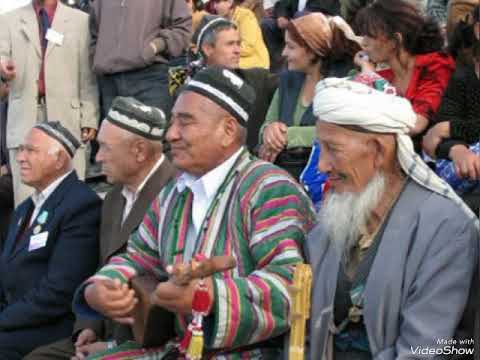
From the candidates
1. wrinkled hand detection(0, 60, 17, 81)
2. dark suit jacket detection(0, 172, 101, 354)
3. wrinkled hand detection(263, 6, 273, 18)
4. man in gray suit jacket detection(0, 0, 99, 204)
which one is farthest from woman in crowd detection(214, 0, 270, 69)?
dark suit jacket detection(0, 172, 101, 354)

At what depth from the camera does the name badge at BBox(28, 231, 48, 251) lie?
5598 millimetres

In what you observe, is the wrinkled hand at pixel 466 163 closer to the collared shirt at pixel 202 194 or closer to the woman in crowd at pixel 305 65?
the collared shirt at pixel 202 194

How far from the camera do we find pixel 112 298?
4.22 m

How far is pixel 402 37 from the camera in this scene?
5523mm

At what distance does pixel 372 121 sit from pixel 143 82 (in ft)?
14.7

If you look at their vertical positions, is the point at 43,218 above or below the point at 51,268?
above

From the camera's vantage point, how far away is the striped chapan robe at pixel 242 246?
391 cm

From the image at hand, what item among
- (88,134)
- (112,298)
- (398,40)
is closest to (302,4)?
(88,134)

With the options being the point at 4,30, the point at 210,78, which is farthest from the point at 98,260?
the point at 4,30

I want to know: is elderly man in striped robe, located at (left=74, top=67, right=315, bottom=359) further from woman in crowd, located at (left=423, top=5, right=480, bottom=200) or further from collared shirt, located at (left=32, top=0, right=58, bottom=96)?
collared shirt, located at (left=32, top=0, right=58, bottom=96)

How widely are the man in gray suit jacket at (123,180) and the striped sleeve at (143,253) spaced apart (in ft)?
2.18

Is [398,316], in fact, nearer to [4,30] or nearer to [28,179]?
[28,179]

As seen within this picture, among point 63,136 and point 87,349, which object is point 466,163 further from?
point 63,136

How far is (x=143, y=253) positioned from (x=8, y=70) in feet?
13.9
